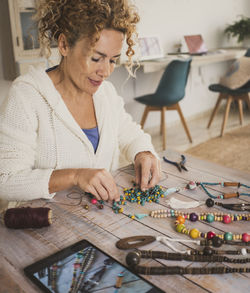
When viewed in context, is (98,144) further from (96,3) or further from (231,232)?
(231,232)

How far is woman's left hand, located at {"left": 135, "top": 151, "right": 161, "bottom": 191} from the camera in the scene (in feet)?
3.89

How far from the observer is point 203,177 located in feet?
4.15

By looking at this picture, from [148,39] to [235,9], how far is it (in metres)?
2.49

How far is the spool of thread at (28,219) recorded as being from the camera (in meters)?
0.94

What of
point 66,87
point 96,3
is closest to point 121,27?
point 96,3

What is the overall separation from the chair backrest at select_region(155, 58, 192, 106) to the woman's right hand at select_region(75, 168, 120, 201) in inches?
109

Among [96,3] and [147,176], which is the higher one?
[96,3]

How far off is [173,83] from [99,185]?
2.85m

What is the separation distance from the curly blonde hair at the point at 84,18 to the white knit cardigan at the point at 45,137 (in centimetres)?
20

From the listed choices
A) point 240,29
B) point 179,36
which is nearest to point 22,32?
point 179,36

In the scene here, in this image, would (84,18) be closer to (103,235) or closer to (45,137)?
(45,137)

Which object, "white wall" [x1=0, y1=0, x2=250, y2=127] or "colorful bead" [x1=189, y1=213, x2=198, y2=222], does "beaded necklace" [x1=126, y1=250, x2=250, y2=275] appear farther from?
"white wall" [x1=0, y1=0, x2=250, y2=127]

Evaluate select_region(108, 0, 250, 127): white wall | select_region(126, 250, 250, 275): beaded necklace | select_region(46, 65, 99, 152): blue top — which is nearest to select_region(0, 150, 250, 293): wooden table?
select_region(126, 250, 250, 275): beaded necklace

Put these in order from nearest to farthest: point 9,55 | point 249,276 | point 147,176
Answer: point 249,276
point 147,176
point 9,55
